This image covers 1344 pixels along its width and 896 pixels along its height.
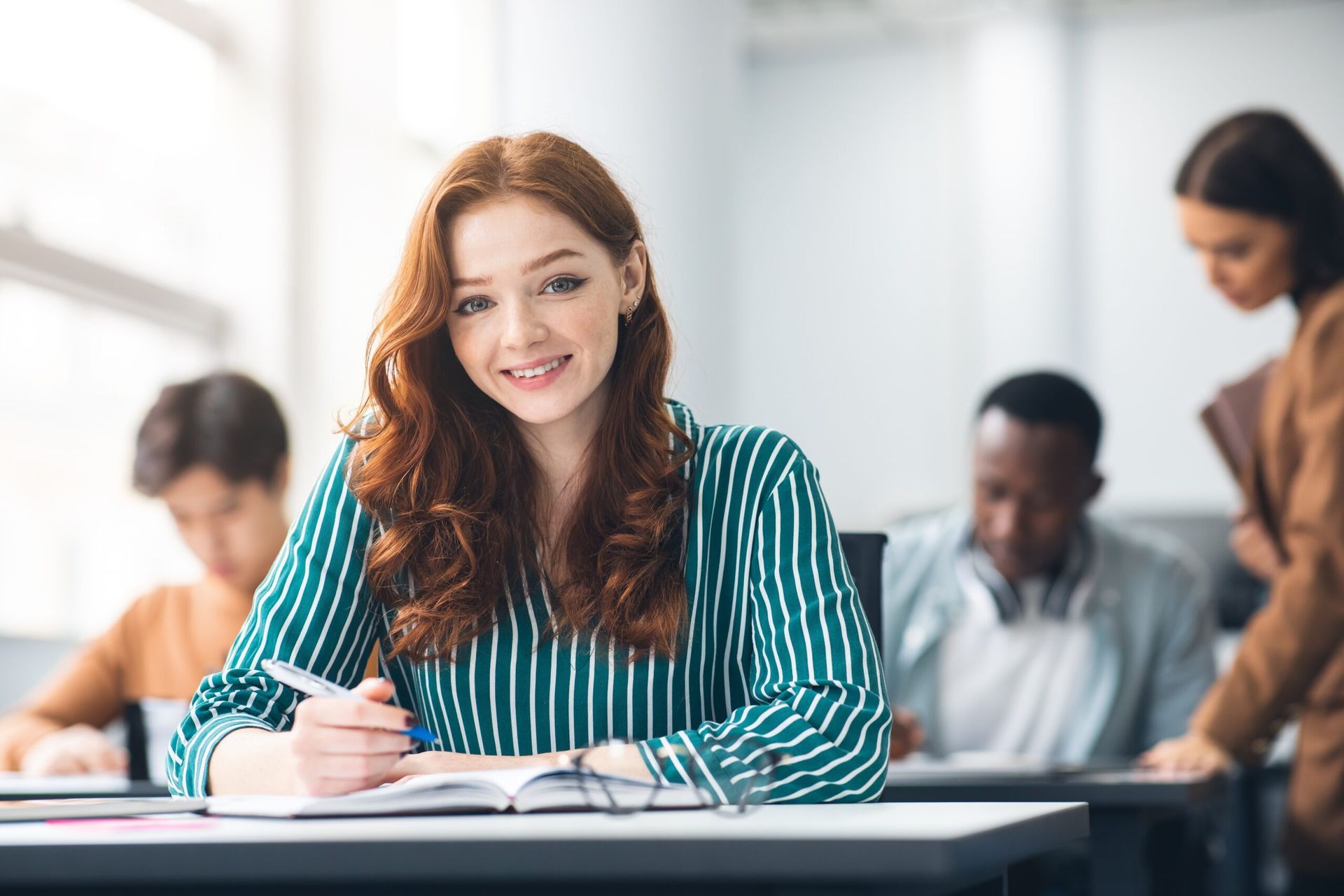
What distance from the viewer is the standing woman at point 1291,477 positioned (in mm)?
2305

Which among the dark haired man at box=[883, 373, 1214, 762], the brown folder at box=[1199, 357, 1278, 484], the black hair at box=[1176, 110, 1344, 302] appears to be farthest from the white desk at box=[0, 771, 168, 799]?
the black hair at box=[1176, 110, 1344, 302]

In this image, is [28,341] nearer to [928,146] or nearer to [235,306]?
[235,306]

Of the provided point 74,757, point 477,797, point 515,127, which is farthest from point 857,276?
point 477,797

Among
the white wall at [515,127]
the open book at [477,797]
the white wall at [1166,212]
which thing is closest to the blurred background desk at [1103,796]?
the open book at [477,797]

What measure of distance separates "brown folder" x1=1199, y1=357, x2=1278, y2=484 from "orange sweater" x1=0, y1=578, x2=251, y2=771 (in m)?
1.66

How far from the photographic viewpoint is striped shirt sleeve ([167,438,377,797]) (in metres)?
1.30

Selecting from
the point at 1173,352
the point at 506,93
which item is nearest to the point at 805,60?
the point at 1173,352

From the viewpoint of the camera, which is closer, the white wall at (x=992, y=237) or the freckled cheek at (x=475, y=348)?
the freckled cheek at (x=475, y=348)

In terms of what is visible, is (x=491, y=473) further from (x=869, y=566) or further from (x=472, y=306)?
(x=869, y=566)

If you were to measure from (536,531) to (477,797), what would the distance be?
54 centimetres

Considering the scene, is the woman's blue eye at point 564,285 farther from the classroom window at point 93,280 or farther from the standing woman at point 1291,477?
the classroom window at point 93,280

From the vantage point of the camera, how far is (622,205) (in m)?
1.55

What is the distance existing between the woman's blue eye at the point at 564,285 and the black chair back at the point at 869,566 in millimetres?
444

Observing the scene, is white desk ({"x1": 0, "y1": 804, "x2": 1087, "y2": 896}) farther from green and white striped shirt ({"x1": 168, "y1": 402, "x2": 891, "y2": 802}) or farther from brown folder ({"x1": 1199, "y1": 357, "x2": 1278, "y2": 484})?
brown folder ({"x1": 1199, "y1": 357, "x2": 1278, "y2": 484})
